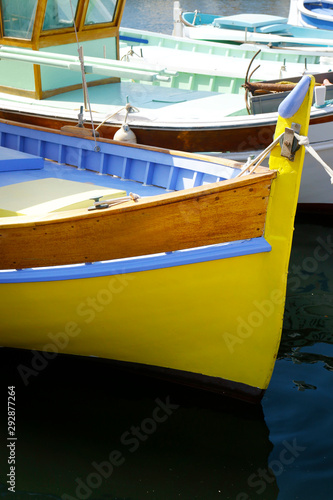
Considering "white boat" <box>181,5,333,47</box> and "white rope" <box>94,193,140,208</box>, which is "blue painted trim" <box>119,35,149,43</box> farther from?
"white rope" <box>94,193,140,208</box>

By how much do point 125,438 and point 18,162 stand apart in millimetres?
2864

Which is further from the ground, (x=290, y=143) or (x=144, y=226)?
(x=290, y=143)

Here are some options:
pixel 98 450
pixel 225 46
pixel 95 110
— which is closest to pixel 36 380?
pixel 98 450

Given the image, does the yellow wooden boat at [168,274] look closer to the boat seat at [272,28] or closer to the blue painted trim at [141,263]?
the blue painted trim at [141,263]

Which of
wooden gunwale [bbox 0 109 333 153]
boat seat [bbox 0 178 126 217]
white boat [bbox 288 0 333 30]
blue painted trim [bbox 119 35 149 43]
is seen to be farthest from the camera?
white boat [bbox 288 0 333 30]

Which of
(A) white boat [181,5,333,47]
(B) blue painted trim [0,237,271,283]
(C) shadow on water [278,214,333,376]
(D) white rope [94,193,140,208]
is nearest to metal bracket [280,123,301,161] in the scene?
(B) blue painted trim [0,237,271,283]

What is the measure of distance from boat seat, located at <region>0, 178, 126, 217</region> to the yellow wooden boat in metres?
0.02

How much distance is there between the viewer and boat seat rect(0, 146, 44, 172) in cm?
584

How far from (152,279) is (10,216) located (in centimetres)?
133

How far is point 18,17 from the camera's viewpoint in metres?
7.37

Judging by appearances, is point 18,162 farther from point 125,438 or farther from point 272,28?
point 272,28

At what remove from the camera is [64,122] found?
7234 millimetres

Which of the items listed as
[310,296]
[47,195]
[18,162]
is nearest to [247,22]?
[310,296]

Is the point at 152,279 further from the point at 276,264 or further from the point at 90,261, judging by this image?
the point at 276,264
